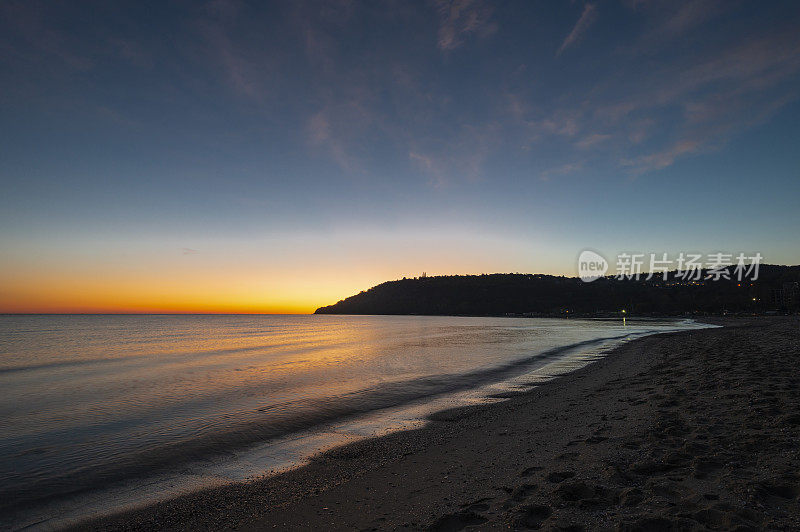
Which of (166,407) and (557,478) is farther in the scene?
(166,407)

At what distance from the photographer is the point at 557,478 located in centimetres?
596

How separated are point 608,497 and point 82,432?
14026mm

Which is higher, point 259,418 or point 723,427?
point 723,427

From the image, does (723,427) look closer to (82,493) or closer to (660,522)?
(660,522)

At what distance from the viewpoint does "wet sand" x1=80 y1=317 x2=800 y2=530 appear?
4.68 m

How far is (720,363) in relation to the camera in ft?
55.3

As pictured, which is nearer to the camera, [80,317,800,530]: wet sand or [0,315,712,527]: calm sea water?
[80,317,800,530]: wet sand

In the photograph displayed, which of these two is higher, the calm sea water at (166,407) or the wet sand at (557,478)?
the wet sand at (557,478)

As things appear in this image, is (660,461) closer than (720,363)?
Yes

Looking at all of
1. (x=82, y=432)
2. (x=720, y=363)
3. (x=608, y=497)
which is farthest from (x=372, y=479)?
(x=720, y=363)

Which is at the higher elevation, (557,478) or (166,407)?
(557,478)

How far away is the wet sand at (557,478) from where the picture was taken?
468cm

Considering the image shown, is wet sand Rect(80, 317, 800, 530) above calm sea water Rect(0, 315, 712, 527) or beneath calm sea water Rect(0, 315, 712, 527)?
above

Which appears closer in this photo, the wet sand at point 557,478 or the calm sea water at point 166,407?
the wet sand at point 557,478
